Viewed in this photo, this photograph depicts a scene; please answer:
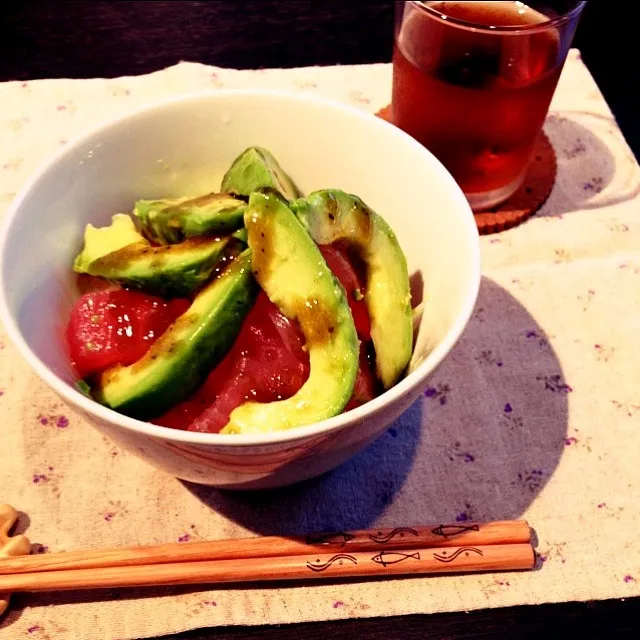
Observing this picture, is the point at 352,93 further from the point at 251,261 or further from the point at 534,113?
the point at 251,261

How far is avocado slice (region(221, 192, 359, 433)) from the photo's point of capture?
57 centimetres

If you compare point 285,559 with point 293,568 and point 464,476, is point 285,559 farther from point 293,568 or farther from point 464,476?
point 464,476

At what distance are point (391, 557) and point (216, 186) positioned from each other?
19.0 inches

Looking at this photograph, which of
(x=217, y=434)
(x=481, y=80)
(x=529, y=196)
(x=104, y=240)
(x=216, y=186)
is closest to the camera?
(x=217, y=434)

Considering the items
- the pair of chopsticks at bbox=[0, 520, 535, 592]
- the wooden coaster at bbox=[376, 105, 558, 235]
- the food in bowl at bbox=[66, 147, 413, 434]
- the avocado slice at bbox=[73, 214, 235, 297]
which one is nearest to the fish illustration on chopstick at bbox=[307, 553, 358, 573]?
the pair of chopsticks at bbox=[0, 520, 535, 592]

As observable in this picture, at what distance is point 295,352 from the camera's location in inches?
25.3

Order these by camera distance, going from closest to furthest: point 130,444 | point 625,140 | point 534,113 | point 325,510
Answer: point 130,444 → point 325,510 → point 534,113 → point 625,140

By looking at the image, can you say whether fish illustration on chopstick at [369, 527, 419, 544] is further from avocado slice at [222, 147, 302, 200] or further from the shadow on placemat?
avocado slice at [222, 147, 302, 200]

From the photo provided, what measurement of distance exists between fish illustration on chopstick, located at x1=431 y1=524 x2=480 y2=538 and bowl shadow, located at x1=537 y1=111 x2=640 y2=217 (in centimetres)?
59

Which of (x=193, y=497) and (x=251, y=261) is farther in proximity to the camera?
(x=193, y=497)

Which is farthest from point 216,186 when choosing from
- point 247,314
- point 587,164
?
point 587,164

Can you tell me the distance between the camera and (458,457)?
0.80 m

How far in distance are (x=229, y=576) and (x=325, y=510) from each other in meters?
0.13

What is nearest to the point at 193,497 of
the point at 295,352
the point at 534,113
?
the point at 295,352
